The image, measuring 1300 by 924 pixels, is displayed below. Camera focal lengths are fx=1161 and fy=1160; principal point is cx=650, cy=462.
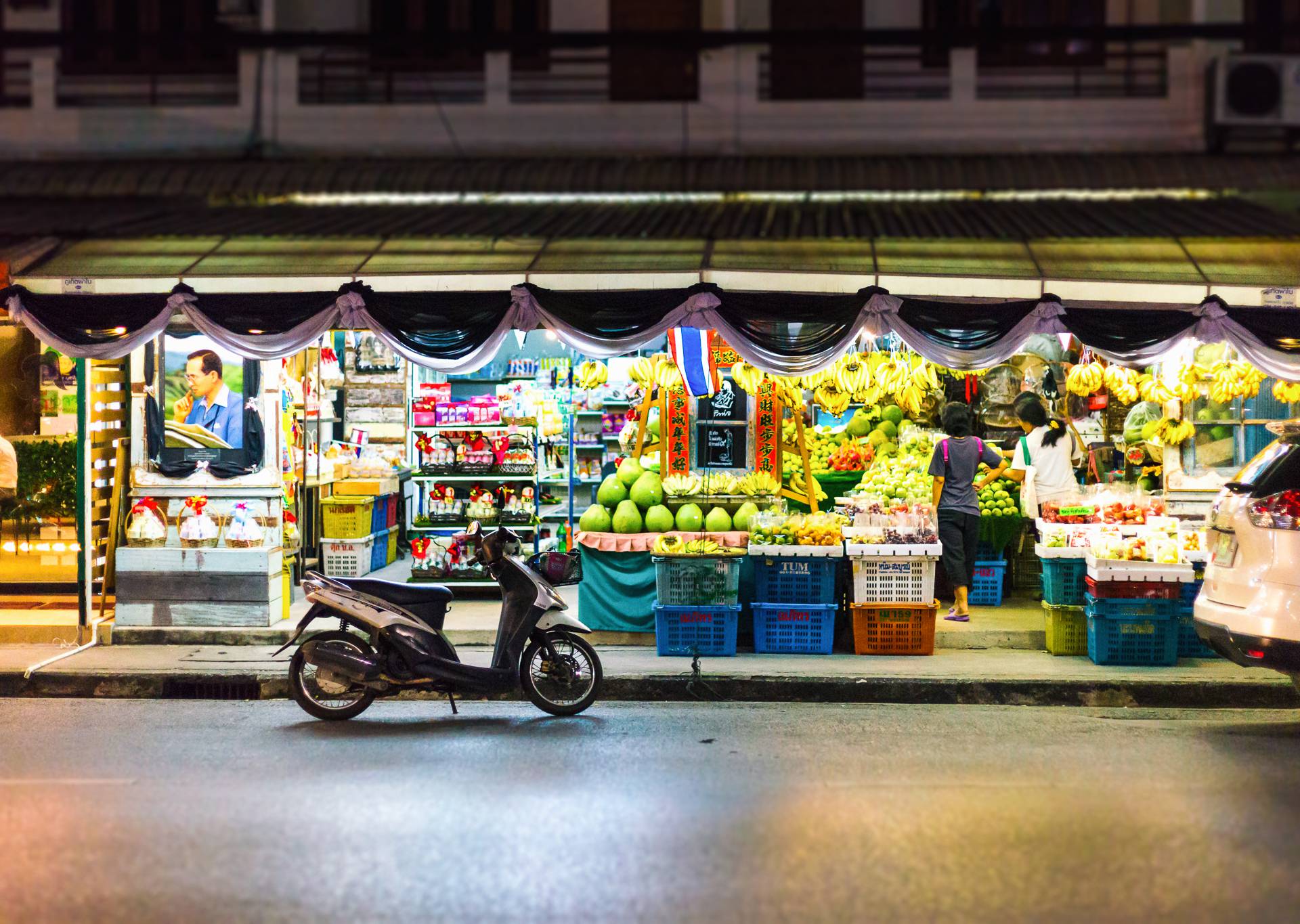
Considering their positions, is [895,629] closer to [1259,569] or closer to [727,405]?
[727,405]

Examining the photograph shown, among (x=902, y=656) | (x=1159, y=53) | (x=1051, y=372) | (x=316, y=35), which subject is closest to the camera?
(x=316, y=35)

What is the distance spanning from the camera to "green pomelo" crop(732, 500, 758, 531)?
1173cm

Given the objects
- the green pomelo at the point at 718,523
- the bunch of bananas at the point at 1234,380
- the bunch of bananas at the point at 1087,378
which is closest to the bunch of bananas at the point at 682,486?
the green pomelo at the point at 718,523

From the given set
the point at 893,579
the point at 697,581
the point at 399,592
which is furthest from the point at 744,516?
the point at 399,592

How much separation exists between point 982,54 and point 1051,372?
6244 millimetres

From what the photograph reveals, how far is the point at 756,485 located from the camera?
12.3 meters

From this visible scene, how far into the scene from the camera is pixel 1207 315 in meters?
10.2

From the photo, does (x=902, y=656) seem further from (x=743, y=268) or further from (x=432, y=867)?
(x=432, y=867)

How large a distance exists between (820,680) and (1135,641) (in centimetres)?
303

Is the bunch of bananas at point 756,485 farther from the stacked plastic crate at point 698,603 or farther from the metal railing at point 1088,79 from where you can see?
the metal railing at point 1088,79

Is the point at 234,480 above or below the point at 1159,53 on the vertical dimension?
below

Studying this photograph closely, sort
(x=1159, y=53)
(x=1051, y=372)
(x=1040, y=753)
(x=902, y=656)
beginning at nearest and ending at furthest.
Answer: (x=1040, y=753) < (x=1159, y=53) < (x=902, y=656) < (x=1051, y=372)

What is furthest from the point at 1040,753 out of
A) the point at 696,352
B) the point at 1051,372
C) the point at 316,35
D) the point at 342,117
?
the point at 1051,372

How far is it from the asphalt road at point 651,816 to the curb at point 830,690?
0.50m
